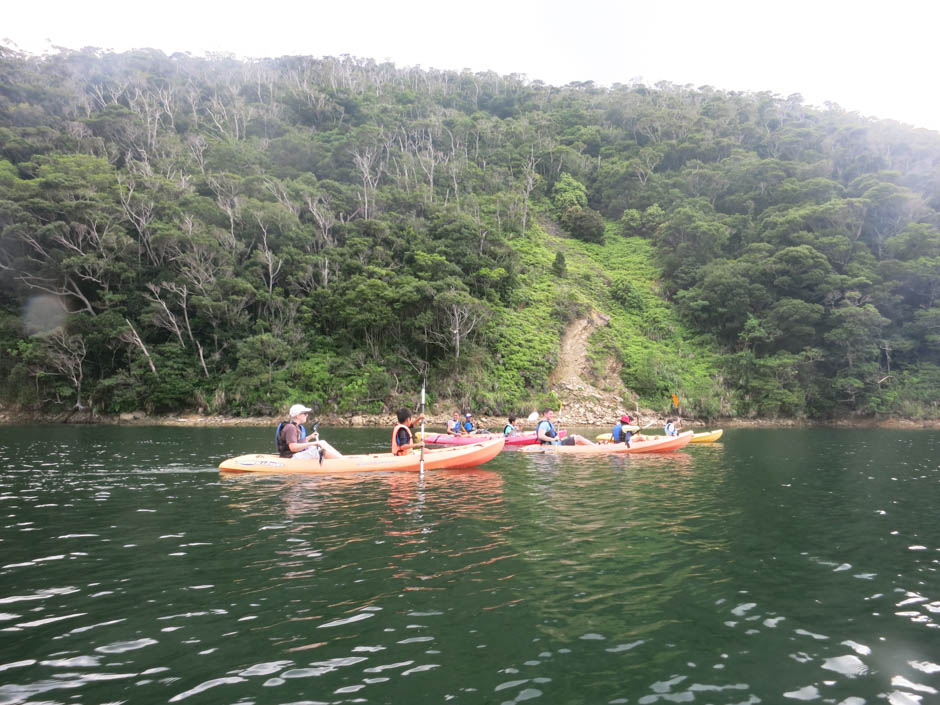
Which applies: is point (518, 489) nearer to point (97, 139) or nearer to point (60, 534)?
point (60, 534)

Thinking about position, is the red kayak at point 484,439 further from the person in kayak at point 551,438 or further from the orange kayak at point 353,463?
the orange kayak at point 353,463

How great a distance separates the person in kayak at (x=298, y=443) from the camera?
40.1 feet

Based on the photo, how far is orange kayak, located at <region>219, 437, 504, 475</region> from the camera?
40.3 ft

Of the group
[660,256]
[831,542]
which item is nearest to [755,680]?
[831,542]

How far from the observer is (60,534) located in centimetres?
693

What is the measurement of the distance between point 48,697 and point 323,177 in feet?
180

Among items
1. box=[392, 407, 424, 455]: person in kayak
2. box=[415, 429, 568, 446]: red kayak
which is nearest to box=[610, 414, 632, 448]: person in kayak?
box=[415, 429, 568, 446]: red kayak

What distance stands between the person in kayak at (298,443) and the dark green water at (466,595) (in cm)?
181

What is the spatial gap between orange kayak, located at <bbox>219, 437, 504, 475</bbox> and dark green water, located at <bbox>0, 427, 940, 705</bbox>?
1762 millimetres

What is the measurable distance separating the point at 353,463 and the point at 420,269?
2552 cm

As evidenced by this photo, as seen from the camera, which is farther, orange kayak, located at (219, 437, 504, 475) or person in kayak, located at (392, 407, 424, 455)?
person in kayak, located at (392, 407, 424, 455)

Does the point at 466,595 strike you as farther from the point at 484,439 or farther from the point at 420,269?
the point at 420,269

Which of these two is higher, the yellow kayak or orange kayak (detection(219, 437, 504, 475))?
Result: orange kayak (detection(219, 437, 504, 475))

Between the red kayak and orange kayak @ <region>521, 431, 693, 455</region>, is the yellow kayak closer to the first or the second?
orange kayak @ <region>521, 431, 693, 455</region>
